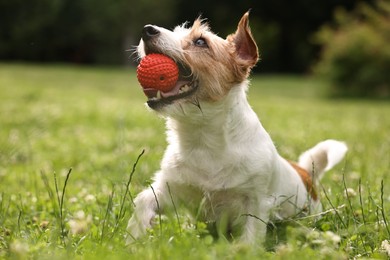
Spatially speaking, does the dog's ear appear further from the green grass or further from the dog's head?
the green grass

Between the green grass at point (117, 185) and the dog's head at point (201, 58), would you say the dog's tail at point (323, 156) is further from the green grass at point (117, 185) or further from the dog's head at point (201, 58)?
the dog's head at point (201, 58)

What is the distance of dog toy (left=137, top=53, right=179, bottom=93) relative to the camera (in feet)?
10.9

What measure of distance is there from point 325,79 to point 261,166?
66.7ft

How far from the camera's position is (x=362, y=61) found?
73.0 ft

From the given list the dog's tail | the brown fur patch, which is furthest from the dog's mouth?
the dog's tail

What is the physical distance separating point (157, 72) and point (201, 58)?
32 centimetres

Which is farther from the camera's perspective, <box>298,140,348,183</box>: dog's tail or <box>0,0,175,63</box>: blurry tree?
<box>0,0,175,63</box>: blurry tree

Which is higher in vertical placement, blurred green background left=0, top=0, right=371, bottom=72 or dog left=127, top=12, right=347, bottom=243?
dog left=127, top=12, right=347, bottom=243

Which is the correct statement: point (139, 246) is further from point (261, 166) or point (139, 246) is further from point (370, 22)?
point (370, 22)

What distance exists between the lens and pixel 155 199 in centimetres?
345

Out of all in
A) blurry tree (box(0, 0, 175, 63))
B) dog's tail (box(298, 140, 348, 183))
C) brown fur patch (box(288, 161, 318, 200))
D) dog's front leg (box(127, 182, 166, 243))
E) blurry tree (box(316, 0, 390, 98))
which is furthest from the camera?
blurry tree (box(0, 0, 175, 63))

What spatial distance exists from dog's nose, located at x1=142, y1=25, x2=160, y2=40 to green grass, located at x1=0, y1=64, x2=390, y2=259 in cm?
50

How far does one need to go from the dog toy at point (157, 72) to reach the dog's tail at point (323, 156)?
1.68 m

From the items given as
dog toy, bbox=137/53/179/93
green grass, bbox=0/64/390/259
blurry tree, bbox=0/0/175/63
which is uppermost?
dog toy, bbox=137/53/179/93
